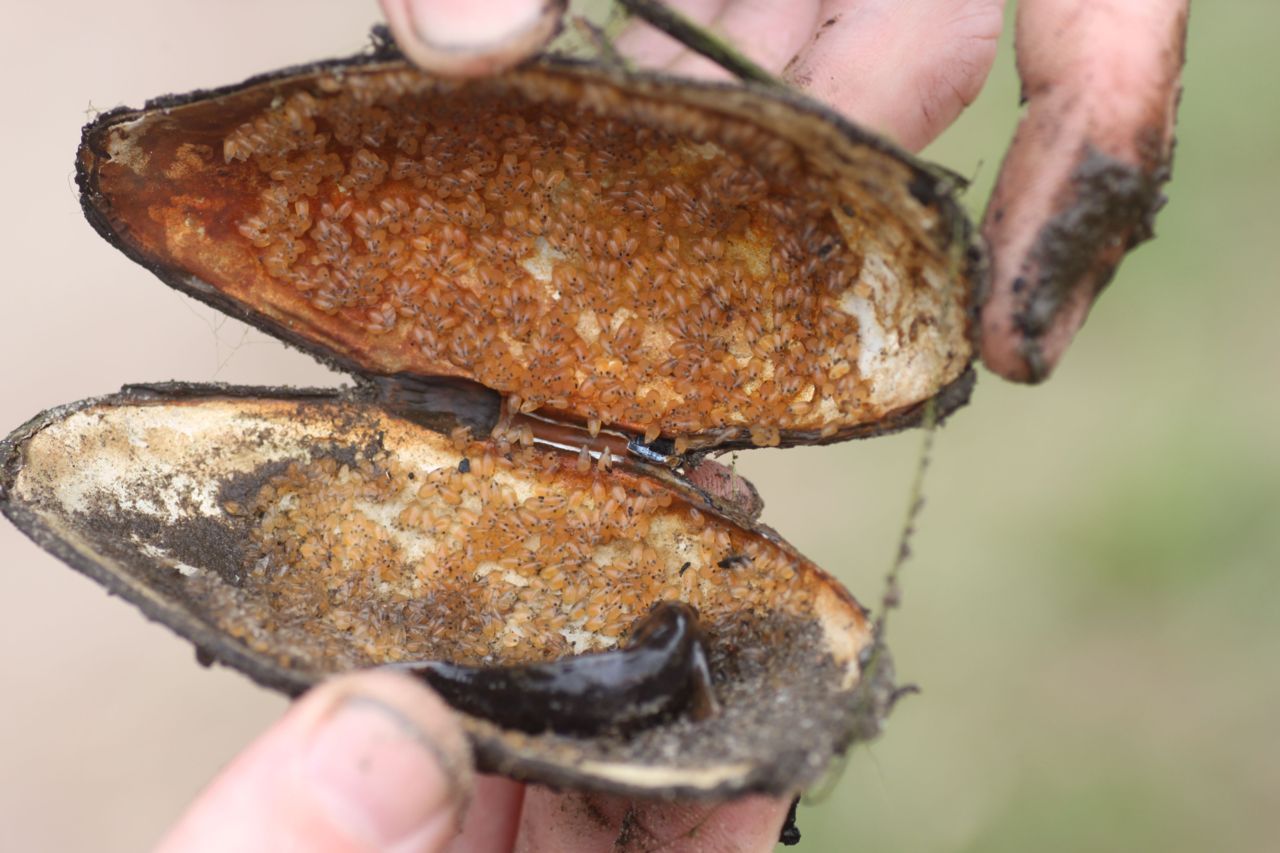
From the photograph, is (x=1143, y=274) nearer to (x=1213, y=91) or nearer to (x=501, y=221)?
(x=1213, y=91)

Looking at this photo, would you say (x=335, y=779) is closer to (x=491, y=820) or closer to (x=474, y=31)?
(x=474, y=31)

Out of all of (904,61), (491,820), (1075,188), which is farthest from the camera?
(904,61)

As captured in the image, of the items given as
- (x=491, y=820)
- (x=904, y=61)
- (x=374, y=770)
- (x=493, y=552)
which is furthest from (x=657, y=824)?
(x=904, y=61)

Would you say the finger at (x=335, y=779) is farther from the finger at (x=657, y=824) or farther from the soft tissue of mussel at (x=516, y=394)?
the finger at (x=657, y=824)

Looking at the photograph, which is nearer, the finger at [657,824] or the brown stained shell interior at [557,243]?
the brown stained shell interior at [557,243]

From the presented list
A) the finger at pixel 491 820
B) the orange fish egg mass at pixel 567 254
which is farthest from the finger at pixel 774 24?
the finger at pixel 491 820

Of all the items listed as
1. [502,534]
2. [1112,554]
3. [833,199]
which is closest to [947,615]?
[1112,554]
